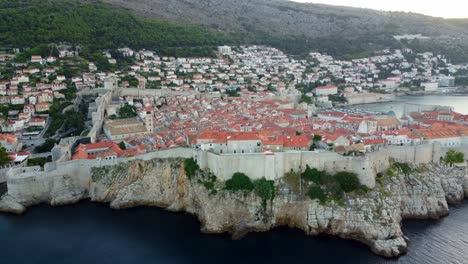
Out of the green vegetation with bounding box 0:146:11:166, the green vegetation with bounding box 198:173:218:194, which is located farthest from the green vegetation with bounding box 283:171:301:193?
the green vegetation with bounding box 0:146:11:166

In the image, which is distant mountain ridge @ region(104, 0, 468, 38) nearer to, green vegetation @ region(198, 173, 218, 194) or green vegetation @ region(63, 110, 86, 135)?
green vegetation @ region(63, 110, 86, 135)

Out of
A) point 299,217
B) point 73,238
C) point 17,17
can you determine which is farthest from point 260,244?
point 17,17

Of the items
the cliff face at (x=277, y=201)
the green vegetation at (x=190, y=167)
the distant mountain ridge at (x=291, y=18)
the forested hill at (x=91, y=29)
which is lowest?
the cliff face at (x=277, y=201)

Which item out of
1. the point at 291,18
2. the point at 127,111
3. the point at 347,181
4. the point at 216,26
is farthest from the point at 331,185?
the point at 291,18

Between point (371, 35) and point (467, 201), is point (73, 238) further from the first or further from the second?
point (371, 35)

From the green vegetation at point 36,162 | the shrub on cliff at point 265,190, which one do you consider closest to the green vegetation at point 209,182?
the shrub on cliff at point 265,190

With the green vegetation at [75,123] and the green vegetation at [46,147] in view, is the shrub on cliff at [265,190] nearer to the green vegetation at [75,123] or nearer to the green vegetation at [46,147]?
the green vegetation at [46,147]

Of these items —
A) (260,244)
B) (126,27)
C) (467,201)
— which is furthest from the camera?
(126,27)
